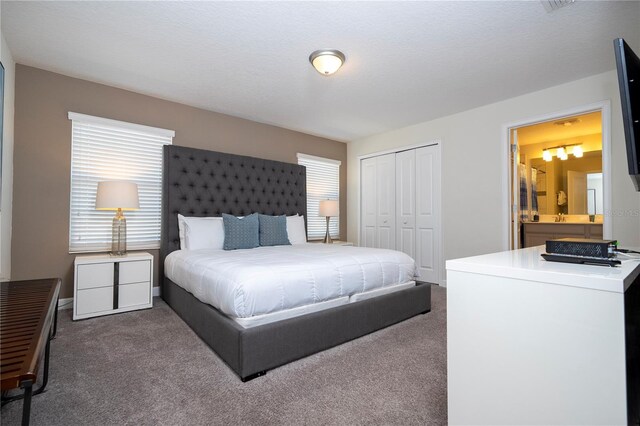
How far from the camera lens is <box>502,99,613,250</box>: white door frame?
286cm

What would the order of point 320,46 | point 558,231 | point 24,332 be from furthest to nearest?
point 558,231 → point 320,46 → point 24,332

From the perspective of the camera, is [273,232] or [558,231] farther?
[558,231]

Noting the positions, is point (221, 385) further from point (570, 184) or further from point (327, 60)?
point (570, 184)

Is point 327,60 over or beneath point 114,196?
over

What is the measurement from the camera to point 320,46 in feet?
8.08

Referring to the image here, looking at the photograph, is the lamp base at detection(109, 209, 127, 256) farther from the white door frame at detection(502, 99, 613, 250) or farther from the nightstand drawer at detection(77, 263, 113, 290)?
the white door frame at detection(502, 99, 613, 250)

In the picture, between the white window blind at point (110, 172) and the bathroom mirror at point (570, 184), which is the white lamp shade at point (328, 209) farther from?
the bathroom mirror at point (570, 184)

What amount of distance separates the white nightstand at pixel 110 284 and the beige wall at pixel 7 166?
0.52 metres

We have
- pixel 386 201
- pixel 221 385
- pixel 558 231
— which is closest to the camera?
pixel 221 385

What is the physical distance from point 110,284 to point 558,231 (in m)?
5.85

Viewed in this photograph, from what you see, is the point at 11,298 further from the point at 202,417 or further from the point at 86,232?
the point at 86,232

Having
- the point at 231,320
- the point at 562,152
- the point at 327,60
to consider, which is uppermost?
the point at 327,60

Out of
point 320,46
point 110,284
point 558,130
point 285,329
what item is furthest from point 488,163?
point 110,284

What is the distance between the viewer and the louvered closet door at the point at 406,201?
4.57 meters
